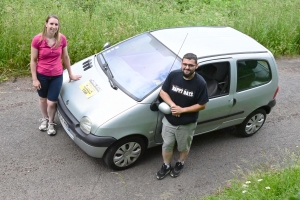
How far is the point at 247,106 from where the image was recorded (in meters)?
5.81

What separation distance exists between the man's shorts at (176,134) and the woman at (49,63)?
1.58 m

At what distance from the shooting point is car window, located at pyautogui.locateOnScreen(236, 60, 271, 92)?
5.55m

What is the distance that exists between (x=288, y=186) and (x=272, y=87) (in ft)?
6.48

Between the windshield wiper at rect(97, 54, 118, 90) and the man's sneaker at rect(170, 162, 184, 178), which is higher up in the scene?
the windshield wiper at rect(97, 54, 118, 90)

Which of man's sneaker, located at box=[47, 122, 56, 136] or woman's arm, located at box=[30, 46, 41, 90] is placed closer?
woman's arm, located at box=[30, 46, 41, 90]

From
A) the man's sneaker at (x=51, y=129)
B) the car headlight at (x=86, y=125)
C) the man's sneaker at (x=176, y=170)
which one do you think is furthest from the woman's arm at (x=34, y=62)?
the man's sneaker at (x=176, y=170)

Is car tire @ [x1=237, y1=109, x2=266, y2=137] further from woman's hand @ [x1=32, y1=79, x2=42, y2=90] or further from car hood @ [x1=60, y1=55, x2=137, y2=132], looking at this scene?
woman's hand @ [x1=32, y1=79, x2=42, y2=90]

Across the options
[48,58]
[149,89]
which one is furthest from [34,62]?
[149,89]

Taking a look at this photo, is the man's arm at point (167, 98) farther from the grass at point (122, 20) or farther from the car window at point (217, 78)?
the grass at point (122, 20)

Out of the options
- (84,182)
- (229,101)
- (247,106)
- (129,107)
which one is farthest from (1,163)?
(247,106)

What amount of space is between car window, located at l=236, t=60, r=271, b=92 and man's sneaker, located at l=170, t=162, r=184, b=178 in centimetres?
137

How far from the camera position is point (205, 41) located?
5543mm

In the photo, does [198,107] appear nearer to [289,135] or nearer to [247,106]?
[247,106]

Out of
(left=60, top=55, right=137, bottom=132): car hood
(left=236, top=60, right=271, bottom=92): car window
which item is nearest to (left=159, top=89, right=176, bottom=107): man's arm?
(left=60, top=55, right=137, bottom=132): car hood
